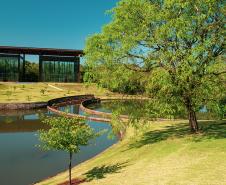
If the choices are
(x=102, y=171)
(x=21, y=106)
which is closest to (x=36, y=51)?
(x=21, y=106)

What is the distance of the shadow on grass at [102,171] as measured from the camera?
20950 millimetres

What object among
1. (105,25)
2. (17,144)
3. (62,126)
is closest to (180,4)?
(105,25)

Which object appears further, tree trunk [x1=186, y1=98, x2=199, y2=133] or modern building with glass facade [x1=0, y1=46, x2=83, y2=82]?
modern building with glass facade [x1=0, y1=46, x2=83, y2=82]

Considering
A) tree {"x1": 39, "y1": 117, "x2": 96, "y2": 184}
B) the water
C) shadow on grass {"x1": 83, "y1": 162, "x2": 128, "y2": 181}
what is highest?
tree {"x1": 39, "y1": 117, "x2": 96, "y2": 184}

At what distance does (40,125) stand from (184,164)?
109 feet

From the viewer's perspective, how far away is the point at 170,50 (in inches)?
986

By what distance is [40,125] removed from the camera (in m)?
50.1

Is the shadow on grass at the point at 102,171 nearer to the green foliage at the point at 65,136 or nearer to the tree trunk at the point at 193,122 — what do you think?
the green foliage at the point at 65,136

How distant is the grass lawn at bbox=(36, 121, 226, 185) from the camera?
57.3ft

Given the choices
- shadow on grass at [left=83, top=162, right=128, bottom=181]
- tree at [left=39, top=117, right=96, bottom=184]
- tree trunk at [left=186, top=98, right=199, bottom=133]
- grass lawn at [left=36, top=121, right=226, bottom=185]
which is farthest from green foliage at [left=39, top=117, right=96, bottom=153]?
tree trunk at [left=186, top=98, right=199, bottom=133]

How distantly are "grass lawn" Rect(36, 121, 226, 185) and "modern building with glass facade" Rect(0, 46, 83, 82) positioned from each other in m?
92.1

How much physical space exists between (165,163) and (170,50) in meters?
8.24

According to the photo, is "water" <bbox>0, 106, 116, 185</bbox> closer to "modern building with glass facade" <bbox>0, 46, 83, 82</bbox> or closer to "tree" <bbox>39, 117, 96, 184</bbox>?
"tree" <bbox>39, 117, 96, 184</bbox>

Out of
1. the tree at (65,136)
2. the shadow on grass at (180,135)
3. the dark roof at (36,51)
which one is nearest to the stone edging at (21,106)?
the shadow on grass at (180,135)
